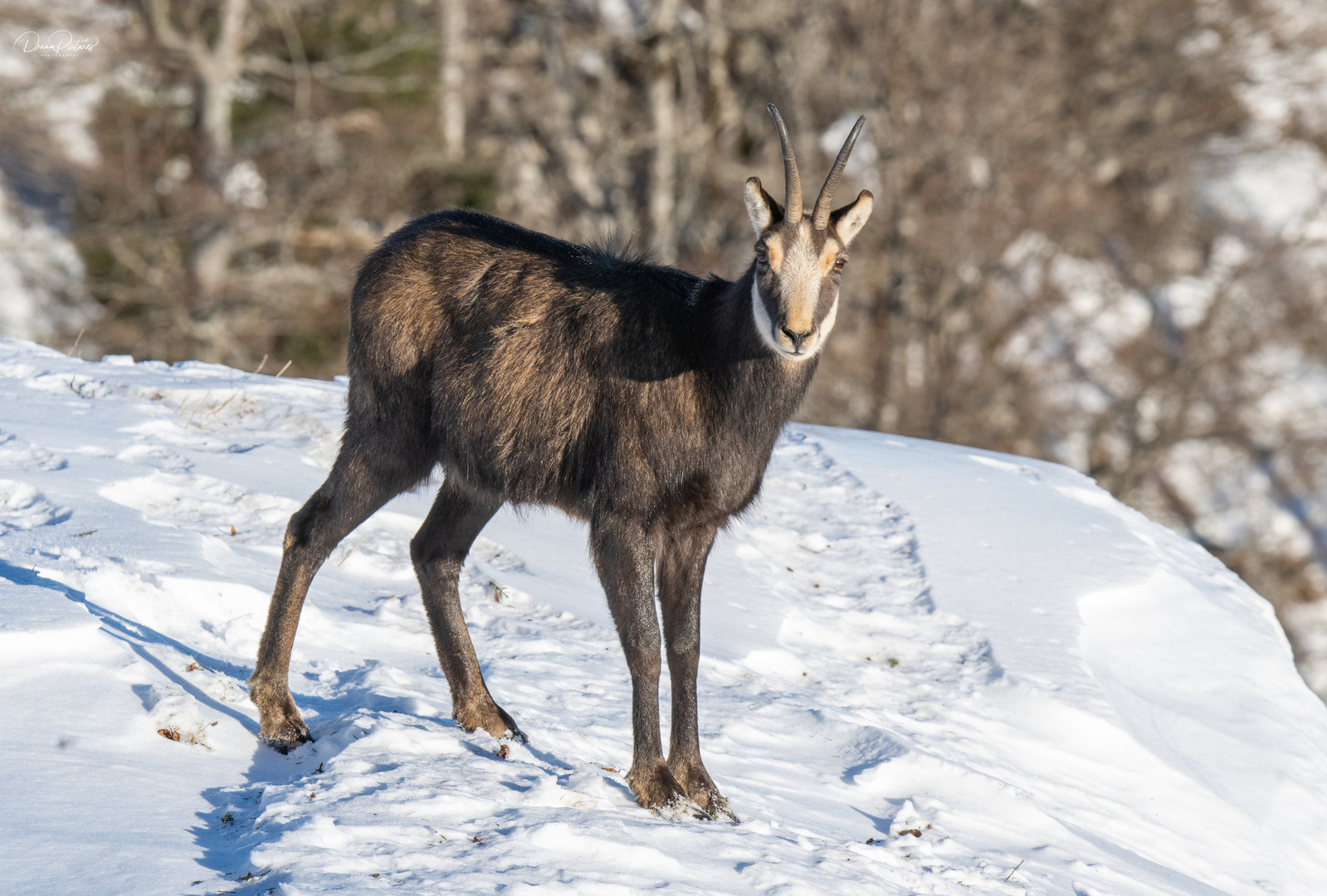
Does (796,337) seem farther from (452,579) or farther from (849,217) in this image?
(452,579)

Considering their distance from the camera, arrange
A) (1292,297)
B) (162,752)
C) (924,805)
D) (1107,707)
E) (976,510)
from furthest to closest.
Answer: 1. (1292,297)
2. (976,510)
3. (1107,707)
4. (924,805)
5. (162,752)

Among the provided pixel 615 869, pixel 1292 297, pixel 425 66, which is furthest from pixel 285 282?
pixel 1292 297

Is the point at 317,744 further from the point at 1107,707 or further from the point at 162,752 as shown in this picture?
the point at 1107,707

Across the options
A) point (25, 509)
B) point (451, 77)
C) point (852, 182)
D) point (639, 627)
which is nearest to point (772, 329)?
point (639, 627)

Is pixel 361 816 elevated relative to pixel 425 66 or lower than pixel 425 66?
lower

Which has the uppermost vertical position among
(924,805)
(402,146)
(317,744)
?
(402,146)

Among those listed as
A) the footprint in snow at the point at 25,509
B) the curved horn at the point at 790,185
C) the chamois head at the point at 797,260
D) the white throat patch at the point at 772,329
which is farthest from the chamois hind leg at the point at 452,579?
the footprint in snow at the point at 25,509

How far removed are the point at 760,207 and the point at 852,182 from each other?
80.9ft

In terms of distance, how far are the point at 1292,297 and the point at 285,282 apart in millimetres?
22758

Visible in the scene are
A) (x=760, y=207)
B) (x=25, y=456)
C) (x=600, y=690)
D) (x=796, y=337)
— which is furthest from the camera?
(x=25, y=456)

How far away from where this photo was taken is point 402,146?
81.7 ft

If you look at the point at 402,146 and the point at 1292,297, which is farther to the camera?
the point at 1292,297

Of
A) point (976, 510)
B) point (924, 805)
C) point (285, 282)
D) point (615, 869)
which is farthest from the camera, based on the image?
point (285, 282)

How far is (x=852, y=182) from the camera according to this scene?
2848 centimetres
